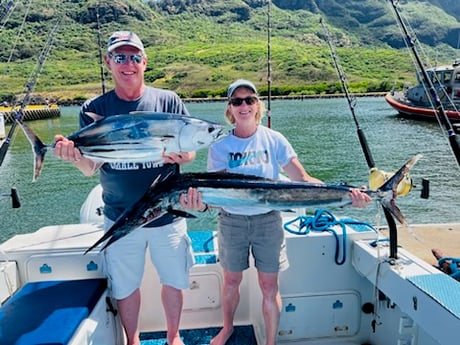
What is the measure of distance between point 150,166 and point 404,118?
3352 centimetres

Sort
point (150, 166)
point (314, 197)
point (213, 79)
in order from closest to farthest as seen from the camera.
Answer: point (314, 197) → point (150, 166) → point (213, 79)

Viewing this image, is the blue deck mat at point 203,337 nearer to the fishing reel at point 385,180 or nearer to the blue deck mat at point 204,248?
the blue deck mat at point 204,248

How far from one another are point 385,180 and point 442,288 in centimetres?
64

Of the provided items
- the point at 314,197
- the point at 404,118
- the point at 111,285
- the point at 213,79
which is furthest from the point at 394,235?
the point at 213,79

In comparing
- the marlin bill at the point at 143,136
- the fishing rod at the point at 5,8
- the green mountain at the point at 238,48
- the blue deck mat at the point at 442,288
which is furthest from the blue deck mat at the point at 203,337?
the green mountain at the point at 238,48

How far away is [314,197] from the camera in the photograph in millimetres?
2066

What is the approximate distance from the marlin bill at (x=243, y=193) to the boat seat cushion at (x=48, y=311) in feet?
1.60

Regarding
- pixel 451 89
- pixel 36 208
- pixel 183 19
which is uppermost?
pixel 183 19

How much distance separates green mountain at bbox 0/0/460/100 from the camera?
78812mm

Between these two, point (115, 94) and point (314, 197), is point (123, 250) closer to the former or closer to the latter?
point (115, 94)

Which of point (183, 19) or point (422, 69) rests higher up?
point (183, 19)

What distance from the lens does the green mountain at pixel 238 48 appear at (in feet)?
259

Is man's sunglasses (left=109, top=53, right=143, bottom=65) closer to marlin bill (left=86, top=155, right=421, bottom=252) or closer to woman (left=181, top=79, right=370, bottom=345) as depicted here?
woman (left=181, top=79, right=370, bottom=345)

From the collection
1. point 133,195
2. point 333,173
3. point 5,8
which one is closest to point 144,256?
point 133,195
